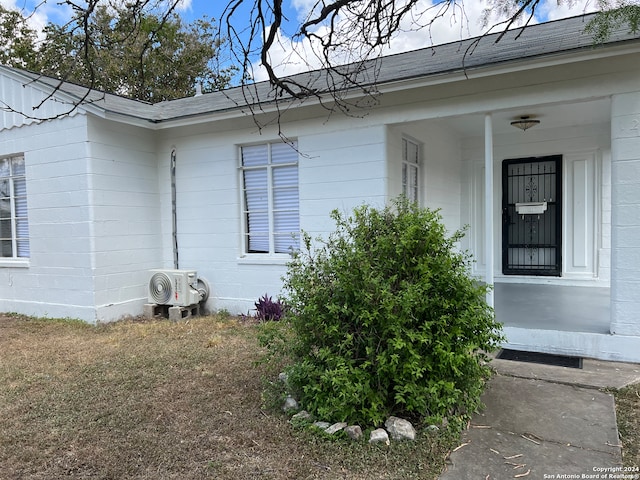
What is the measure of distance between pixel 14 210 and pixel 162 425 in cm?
617

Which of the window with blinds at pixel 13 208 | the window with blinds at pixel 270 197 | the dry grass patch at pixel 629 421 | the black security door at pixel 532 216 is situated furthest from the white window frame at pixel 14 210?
the dry grass patch at pixel 629 421

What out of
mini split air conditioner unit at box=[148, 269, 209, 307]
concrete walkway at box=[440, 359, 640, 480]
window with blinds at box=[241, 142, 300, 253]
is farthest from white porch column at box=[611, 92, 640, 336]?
mini split air conditioner unit at box=[148, 269, 209, 307]

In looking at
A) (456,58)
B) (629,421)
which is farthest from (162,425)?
(456,58)

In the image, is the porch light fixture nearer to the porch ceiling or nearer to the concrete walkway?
the porch ceiling

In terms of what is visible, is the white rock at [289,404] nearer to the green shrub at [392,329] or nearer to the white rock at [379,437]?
the green shrub at [392,329]

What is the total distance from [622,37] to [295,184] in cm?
410

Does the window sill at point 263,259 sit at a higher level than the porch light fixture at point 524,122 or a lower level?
lower

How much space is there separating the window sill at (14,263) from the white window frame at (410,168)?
20.1 ft

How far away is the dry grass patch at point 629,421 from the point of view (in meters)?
2.67

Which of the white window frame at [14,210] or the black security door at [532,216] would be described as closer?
the white window frame at [14,210]

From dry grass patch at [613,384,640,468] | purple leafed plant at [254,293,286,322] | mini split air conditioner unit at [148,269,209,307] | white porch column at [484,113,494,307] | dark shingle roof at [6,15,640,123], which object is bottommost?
dry grass patch at [613,384,640,468]

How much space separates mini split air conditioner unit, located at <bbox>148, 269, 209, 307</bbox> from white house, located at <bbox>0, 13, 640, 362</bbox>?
0.89 feet

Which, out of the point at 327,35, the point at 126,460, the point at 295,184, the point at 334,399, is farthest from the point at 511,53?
the point at 126,460

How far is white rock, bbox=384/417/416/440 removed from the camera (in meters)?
2.88
